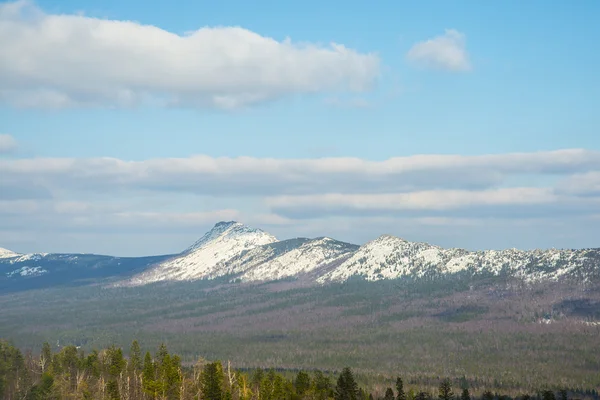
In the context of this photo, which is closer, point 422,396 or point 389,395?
point 389,395

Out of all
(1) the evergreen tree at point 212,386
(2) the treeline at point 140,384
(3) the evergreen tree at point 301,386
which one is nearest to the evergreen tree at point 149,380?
(2) the treeline at point 140,384

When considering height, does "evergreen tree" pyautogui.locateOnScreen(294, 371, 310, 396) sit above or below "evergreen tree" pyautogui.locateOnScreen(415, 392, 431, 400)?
above

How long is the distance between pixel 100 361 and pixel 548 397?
116m

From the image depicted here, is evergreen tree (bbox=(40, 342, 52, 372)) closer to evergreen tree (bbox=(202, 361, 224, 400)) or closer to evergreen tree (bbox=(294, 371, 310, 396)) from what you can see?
evergreen tree (bbox=(202, 361, 224, 400))

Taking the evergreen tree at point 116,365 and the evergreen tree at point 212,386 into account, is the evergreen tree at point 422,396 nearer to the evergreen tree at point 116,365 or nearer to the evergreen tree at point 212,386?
the evergreen tree at point 212,386

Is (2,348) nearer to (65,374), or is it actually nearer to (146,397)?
(65,374)

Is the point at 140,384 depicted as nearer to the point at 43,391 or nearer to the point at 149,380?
the point at 149,380

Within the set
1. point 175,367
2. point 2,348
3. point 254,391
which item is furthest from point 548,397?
point 2,348

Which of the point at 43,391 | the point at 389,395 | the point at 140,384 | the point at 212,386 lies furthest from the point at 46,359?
the point at 389,395

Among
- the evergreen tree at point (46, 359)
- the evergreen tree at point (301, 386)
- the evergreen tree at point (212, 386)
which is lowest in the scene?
the evergreen tree at point (301, 386)

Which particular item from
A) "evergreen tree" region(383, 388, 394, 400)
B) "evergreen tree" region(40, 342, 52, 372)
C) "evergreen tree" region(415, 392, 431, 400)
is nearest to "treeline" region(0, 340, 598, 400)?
"evergreen tree" region(383, 388, 394, 400)

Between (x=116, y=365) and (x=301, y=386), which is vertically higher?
(x=116, y=365)

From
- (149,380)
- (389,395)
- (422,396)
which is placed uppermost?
(149,380)

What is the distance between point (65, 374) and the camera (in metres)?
164
